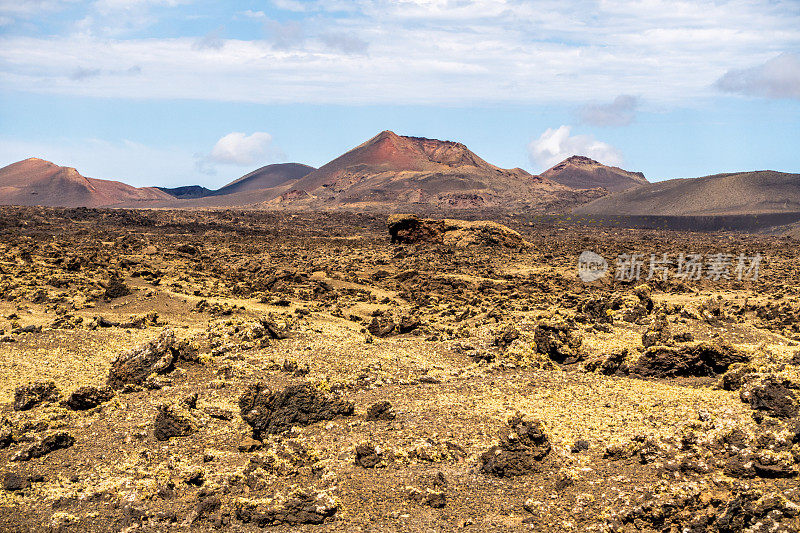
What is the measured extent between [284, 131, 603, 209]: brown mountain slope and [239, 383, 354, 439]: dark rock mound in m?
114

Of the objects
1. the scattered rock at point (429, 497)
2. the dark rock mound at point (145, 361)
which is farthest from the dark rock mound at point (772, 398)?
the dark rock mound at point (145, 361)

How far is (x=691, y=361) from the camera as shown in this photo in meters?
12.2

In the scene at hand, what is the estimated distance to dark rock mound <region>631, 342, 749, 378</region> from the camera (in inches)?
476

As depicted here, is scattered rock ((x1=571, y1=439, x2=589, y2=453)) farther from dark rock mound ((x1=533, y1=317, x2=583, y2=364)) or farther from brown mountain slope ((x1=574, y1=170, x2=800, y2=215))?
brown mountain slope ((x1=574, y1=170, x2=800, y2=215))

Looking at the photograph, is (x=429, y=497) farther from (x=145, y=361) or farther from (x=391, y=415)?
(x=145, y=361)

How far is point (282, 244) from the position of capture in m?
44.5

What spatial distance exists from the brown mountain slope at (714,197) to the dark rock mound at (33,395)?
88502 millimetres

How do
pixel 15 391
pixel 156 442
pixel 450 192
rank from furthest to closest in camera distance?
pixel 450 192
pixel 15 391
pixel 156 442

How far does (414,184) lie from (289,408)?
136 meters

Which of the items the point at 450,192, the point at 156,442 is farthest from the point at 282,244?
the point at 450,192

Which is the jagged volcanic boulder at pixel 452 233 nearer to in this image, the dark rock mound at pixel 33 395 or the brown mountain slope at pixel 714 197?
the dark rock mound at pixel 33 395

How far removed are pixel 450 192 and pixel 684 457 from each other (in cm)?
12909

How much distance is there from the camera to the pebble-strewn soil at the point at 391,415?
8.07 m

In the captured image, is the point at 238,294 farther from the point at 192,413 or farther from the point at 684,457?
the point at 684,457
